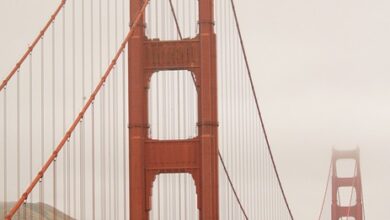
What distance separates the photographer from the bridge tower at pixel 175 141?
21.0 metres

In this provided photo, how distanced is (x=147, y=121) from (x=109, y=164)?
1216 millimetres

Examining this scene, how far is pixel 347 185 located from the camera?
79500 mm

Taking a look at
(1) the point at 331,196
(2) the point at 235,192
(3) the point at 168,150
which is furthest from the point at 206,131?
(1) the point at 331,196

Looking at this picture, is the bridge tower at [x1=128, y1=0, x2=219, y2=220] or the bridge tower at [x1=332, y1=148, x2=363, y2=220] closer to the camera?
the bridge tower at [x1=128, y1=0, x2=219, y2=220]

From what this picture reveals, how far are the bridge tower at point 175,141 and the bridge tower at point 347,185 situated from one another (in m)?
54.1

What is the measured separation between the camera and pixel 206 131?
21141mm

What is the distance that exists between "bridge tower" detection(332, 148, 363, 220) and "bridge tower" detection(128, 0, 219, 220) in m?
54.1

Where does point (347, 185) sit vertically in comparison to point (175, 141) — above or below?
above

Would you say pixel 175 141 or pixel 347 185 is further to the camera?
pixel 347 185

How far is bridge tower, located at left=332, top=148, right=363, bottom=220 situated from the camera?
7606 centimetres

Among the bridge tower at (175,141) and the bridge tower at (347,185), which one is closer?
the bridge tower at (175,141)

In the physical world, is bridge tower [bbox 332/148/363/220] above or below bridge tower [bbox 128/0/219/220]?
above

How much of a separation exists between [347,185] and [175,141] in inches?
2326

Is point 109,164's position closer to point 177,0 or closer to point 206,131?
point 206,131
